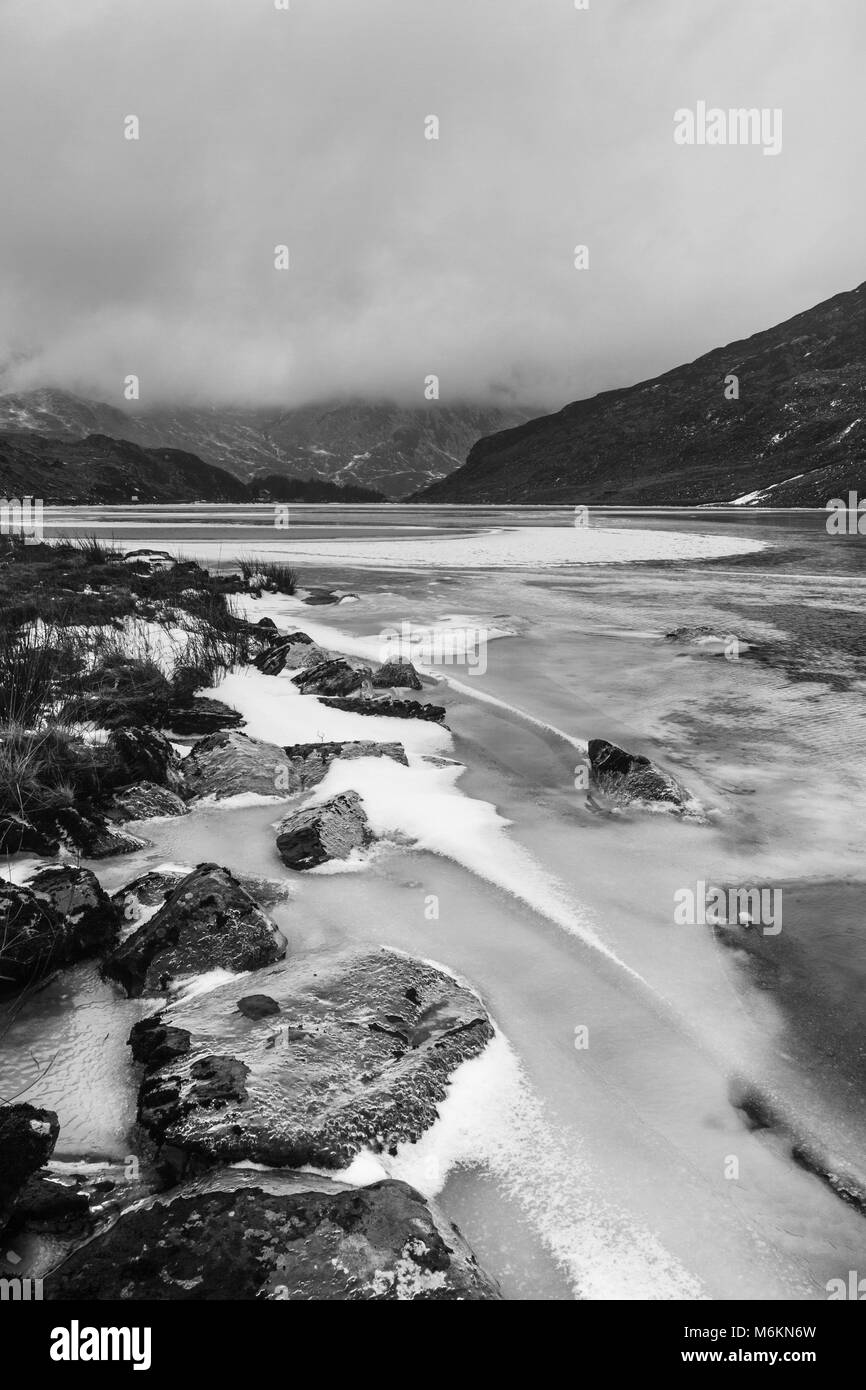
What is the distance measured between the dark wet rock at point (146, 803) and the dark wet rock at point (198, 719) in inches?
65.8

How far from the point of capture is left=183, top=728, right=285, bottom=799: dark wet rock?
20.3 feet

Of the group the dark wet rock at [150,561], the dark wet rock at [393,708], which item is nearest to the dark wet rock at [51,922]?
the dark wet rock at [393,708]

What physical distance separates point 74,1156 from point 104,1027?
29.2 inches

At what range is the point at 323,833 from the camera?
5188 millimetres

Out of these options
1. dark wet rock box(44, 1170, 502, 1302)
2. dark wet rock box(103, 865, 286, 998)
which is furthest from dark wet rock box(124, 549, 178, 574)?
dark wet rock box(44, 1170, 502, 1302)

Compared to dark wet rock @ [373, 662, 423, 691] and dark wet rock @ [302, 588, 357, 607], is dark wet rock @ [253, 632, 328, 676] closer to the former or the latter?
dark wet rock @ [373, 662, 423, 691]

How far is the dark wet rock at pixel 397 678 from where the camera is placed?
9.79m

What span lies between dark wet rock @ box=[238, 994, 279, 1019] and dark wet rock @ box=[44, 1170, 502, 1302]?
36.9 inches

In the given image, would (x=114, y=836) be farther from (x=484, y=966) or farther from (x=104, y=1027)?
(x=484, y=966)

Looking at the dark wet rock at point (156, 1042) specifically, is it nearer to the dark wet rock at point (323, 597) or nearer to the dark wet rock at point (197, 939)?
the dark wet rock at point (197, 939)

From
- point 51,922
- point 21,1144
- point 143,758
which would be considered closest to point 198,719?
point 143,758

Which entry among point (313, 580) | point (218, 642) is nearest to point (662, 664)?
point (218, 642)

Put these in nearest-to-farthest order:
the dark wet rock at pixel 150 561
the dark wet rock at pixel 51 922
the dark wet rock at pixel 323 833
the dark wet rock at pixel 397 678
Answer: the dark wet rock at pixel 51 922 < the dark wet rock at pixel 323 833 < the dark wet rock at pixel 397 678 < the dark wet rock at pixel 150 561
